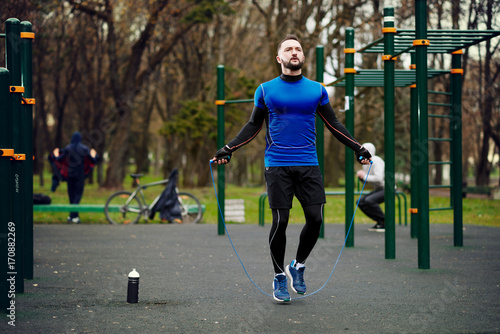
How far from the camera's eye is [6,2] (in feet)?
45.2

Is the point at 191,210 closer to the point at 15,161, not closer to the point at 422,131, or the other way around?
the point at 422,131

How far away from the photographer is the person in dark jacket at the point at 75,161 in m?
14.6

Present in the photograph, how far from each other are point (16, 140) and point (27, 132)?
2.21 feet

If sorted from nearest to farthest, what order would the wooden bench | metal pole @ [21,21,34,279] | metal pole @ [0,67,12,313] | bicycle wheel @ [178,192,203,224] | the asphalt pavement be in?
the asphalt pavement → metal pole @ [0,67,12,313] → metal pole @ [21,21,34,279] → the wooden bench → bicycle wheel @ [178,192,203,224]

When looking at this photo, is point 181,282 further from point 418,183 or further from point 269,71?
point 269,71

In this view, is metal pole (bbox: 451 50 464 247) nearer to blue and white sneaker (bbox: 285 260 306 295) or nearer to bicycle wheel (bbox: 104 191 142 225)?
blue and white sneaker (bbox: 285 260 306 295)

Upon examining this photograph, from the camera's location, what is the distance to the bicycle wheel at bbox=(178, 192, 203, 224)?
14.8 meters

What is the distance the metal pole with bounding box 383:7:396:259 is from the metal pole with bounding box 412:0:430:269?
88 cm

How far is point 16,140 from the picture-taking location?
6.23m

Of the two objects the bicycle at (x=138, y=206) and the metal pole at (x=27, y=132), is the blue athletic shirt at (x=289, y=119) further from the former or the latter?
the bicycle at (x=138, y=206)

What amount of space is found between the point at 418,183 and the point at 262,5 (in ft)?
75.3

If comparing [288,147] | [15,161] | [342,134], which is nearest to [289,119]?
[288,147]

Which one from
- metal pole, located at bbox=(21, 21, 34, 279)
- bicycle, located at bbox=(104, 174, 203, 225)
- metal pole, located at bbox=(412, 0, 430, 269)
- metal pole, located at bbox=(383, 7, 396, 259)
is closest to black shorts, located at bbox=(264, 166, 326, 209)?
metal pole, located at bbox=(412, 0, 430, 269)

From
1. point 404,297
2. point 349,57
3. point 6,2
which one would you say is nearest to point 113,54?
point 6,2
